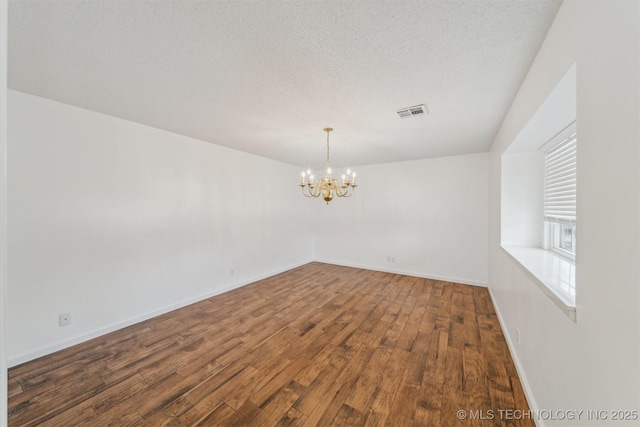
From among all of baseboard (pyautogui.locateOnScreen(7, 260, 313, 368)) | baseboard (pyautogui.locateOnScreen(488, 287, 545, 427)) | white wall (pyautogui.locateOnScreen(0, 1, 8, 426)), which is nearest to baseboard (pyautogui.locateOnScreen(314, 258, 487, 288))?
baseboard (pyautogui.locateOnScreen(488, 287, 545, 427))

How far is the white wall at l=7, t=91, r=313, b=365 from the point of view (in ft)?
7.21

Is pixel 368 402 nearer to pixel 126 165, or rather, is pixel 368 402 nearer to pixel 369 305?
pixel 369 305

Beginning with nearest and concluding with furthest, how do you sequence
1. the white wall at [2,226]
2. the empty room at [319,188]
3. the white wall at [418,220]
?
the white wall at [2,226] → the empty room at [319,188] → the white wall at [418,220]

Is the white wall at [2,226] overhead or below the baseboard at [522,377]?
overhead

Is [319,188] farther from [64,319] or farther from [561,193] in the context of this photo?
[64,319]

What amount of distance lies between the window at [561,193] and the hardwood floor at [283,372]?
47.5 inches

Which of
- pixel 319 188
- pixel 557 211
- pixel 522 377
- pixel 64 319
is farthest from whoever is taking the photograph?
pixel 319 188

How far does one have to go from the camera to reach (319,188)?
3.31 meters

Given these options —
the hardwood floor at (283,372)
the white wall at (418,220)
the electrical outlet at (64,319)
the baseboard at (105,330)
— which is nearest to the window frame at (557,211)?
the hardwood floor at (283,372)

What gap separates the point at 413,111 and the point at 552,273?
188 centimetres

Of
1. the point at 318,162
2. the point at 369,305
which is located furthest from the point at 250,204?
the point at 369,305

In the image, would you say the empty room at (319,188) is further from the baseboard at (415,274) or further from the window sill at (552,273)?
the baseboard at (415,274)

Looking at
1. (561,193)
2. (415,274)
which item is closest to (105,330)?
(561,193)

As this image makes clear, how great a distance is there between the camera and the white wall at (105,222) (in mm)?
2197
